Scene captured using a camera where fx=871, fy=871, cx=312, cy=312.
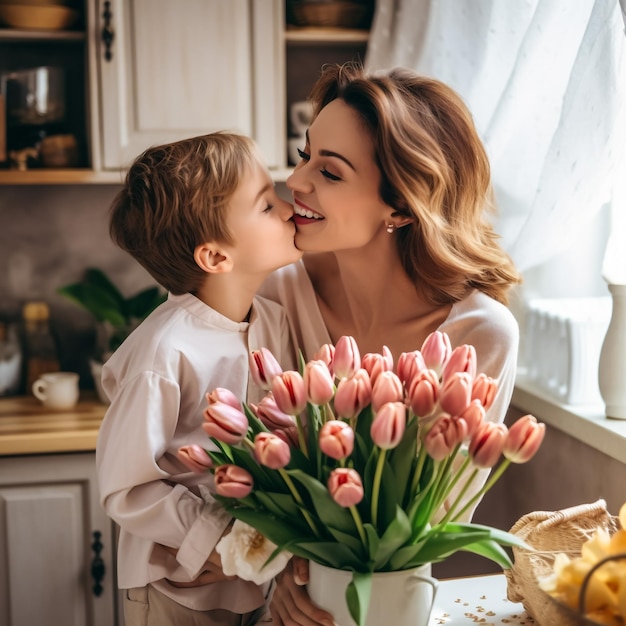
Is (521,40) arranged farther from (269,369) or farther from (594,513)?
(269,369)

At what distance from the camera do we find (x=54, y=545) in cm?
246

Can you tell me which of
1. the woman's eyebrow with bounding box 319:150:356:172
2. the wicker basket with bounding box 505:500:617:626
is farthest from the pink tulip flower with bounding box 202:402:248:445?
the woman's eyebrow with bounding box 319:150:356:172

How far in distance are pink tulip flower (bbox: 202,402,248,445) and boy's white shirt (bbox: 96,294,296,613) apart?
0.29 meters

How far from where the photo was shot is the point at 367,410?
100cm

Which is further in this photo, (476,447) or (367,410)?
(367,410)

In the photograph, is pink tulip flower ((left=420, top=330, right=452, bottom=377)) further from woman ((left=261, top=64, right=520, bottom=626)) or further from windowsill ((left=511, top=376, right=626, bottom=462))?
windowsill ((left=511, top=376, right=626, bottom=462))

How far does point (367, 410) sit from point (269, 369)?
12cm

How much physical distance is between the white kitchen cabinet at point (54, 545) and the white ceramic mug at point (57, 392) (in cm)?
27

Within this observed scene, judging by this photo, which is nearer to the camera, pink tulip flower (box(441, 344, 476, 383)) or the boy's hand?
pink tulip flower (box(441, 344, 476, 383))

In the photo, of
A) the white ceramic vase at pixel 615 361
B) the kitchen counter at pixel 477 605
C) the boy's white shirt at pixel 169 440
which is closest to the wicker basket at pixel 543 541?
the kitchen counter at pixel 477 605

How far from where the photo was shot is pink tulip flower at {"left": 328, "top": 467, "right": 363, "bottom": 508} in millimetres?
861

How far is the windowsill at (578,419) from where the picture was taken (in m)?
1.86

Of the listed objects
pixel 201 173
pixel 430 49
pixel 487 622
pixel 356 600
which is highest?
pixel 430 49

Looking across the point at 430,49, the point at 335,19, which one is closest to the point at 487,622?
the point at 430,49
